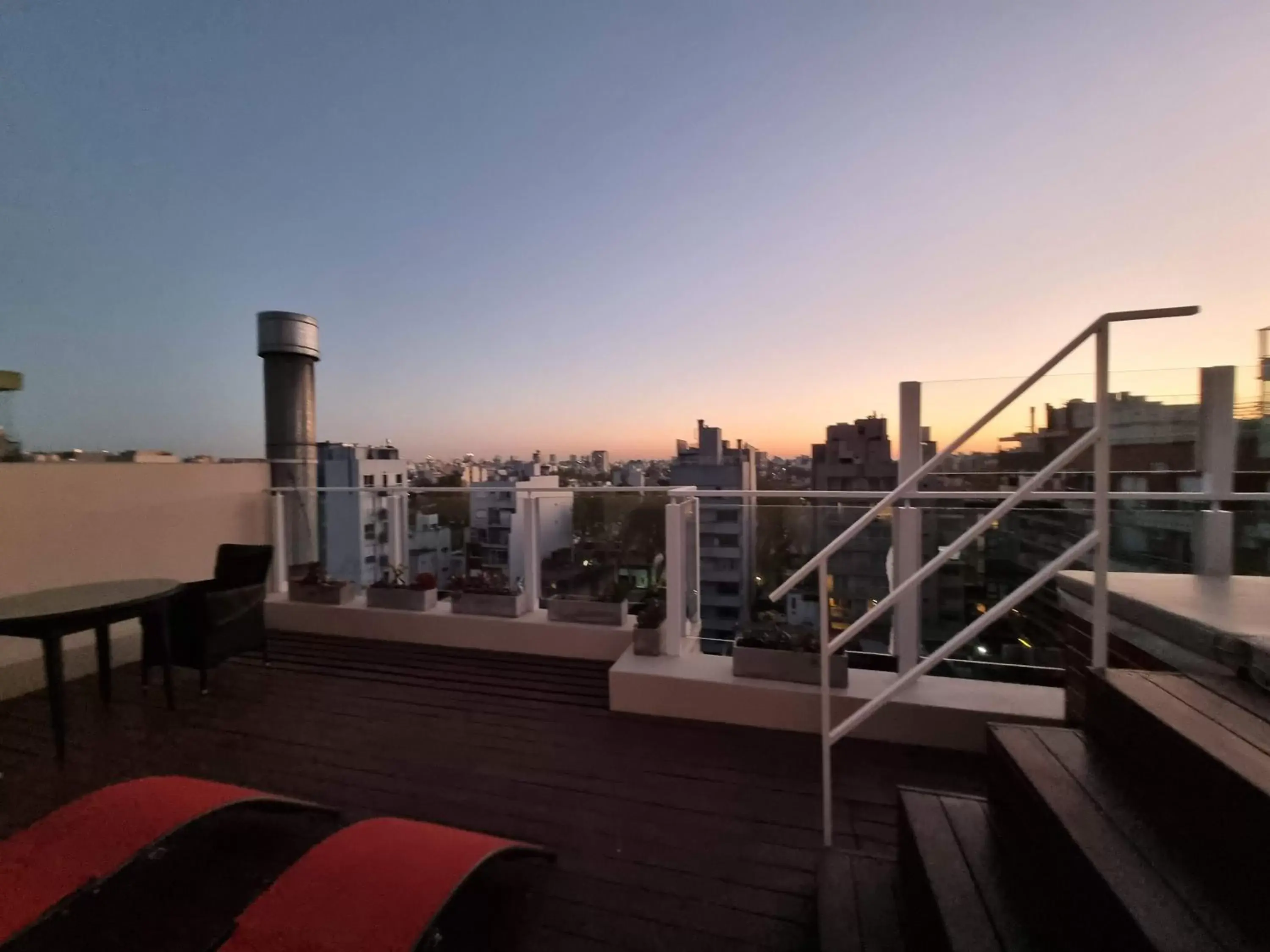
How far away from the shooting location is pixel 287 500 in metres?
5.32

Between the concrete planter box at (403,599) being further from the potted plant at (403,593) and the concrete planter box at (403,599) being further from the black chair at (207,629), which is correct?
the black chair at (207,629)

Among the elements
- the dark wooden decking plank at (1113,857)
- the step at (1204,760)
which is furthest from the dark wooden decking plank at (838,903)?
the step at (1204,760)

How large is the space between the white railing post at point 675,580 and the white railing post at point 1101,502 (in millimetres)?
2065

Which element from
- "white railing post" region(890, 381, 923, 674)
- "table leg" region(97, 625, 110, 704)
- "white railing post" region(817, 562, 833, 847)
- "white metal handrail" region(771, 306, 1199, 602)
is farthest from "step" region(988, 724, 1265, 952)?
"table leg" region(97, 625, 110, 704)

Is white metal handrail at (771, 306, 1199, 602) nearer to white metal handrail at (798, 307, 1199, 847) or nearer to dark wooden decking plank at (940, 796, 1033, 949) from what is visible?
white metal handrail at (798, 307, 1199, 847)

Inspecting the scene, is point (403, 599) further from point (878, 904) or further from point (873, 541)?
point (878, 904)

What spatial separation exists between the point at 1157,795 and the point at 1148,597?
3.95ft

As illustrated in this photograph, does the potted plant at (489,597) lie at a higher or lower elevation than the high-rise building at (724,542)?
lower

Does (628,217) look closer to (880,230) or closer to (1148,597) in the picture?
(880,230)

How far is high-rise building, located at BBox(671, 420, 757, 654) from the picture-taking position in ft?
11.3

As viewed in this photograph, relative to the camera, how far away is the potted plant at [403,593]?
4.47 metres

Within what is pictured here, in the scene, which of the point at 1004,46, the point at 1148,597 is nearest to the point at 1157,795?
the point at 1148,597

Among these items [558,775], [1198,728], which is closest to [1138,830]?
[1198,728]

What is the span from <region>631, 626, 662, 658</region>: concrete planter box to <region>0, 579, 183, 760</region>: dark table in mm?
2910
